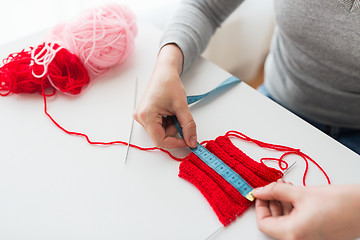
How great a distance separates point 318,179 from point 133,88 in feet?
1.57

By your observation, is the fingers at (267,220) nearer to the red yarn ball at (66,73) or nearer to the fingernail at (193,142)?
the fingernail at (193,142)

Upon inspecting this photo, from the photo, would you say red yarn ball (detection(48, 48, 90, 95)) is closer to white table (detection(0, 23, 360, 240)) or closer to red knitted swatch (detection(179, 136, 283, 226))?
white table (detection(0, 23, 360, 240))

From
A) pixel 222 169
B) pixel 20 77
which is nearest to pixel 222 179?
pixel 222 169

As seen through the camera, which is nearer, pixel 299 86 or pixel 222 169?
pixel 222 169

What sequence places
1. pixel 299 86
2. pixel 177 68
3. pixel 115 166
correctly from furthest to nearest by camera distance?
pixel 299 86 → pixel 177 68 → pixel 115 166

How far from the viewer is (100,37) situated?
2.50 ft

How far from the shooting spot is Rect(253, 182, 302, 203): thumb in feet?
1.63

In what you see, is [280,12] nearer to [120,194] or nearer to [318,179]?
[318,179]

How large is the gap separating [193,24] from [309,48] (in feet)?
1.01

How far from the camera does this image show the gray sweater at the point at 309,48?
26.6 inches

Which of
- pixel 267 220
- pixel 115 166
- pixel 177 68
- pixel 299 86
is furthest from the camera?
pixel 299 86

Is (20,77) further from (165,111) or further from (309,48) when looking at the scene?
(309,48)

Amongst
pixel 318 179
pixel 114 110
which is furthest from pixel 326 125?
pixel 114 110

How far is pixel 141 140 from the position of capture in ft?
2.16
